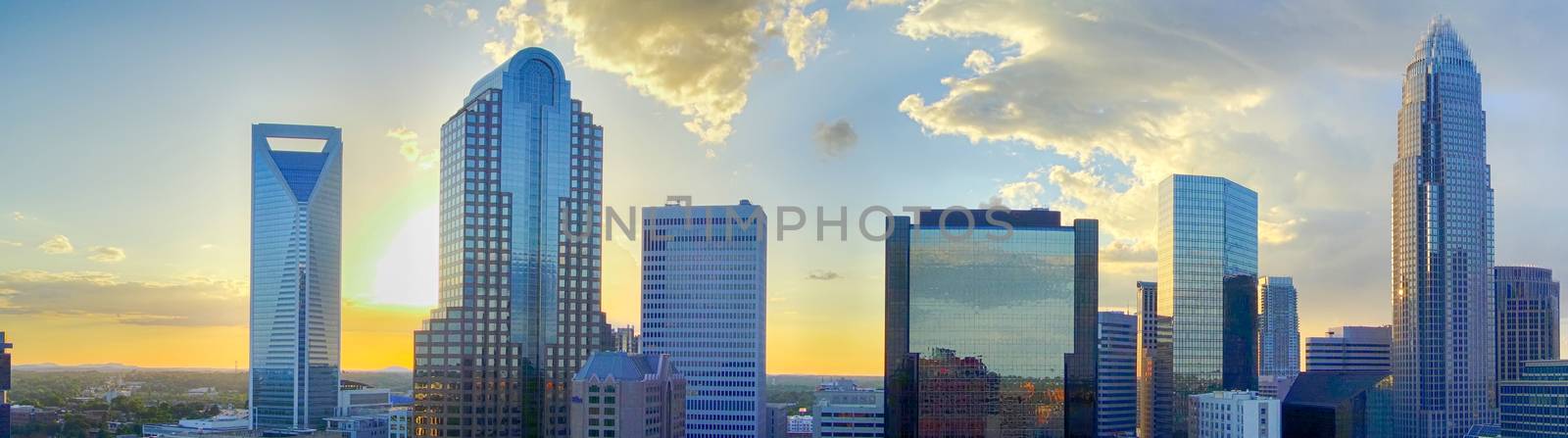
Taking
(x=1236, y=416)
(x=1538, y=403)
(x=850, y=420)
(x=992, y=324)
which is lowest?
(x=850, y=420)

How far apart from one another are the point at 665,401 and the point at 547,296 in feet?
93.4

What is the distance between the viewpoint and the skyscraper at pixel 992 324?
178 metres

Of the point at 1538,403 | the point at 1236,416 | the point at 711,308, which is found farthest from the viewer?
the point at 711,308

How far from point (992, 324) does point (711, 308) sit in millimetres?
42492

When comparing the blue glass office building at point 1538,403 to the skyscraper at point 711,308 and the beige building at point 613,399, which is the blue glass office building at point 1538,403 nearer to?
the skyscraper at point 711,308

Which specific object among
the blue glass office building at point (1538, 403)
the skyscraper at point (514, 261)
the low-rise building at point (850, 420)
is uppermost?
the skyscraper at point (514, 261)

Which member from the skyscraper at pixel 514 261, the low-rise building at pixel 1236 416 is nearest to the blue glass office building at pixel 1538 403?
the low-rise building at pixel 1236 416

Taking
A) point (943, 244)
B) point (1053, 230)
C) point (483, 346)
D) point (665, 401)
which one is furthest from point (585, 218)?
point (1053, 230)

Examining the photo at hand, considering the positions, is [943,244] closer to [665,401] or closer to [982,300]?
[982,300]

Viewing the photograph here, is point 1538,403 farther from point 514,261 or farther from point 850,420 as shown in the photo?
point 514,261

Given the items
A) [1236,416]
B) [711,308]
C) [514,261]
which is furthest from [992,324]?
[514,261]

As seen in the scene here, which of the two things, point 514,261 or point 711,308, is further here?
point 711,308

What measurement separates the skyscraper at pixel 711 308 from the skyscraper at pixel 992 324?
23545 mm

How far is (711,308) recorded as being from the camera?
195 metres
